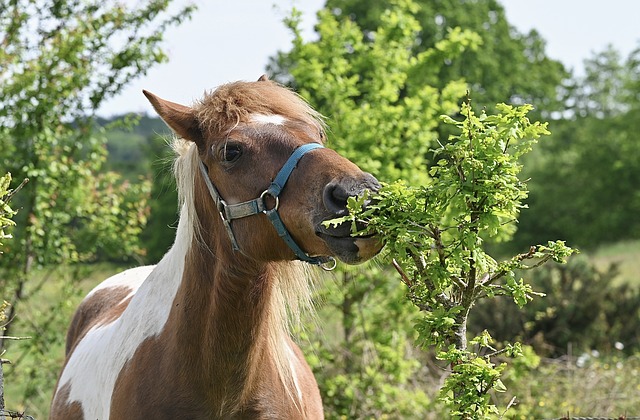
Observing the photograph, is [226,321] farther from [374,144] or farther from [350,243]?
[374,144]

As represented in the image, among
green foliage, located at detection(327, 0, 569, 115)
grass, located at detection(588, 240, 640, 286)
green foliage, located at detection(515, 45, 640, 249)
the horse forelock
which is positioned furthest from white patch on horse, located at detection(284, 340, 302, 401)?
green foliage, located at detection(515, 45, 640, 249)

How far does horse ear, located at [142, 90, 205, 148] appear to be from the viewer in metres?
3.22

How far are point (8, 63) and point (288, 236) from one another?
5.50 meters

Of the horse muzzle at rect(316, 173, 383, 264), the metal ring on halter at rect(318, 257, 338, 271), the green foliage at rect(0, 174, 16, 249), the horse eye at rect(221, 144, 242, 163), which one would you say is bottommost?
the green foliage at rect(0, 174, 16, 249)

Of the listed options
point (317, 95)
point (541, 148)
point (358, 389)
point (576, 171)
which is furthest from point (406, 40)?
point (541, 148)

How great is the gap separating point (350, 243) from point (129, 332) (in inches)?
54.8

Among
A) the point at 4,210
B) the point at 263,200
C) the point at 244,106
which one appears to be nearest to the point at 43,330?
the point at 4,210

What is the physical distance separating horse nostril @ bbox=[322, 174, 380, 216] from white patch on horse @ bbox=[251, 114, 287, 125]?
21.3 inches

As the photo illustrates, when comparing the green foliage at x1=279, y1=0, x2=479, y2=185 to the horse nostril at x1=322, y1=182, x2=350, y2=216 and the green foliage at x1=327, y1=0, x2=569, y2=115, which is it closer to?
the horse nostril at x1=322, y1=182, x2=350, y2=216

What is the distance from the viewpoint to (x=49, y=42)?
7711mm

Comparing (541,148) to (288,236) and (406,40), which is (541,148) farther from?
(288,236)

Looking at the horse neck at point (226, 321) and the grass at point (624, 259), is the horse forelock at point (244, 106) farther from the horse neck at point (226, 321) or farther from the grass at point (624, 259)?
the grass at point (624, 259)

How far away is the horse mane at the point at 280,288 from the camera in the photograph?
3307 mm

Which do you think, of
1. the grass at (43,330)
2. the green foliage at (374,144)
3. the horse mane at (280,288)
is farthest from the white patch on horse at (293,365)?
the grass at (43,330)
